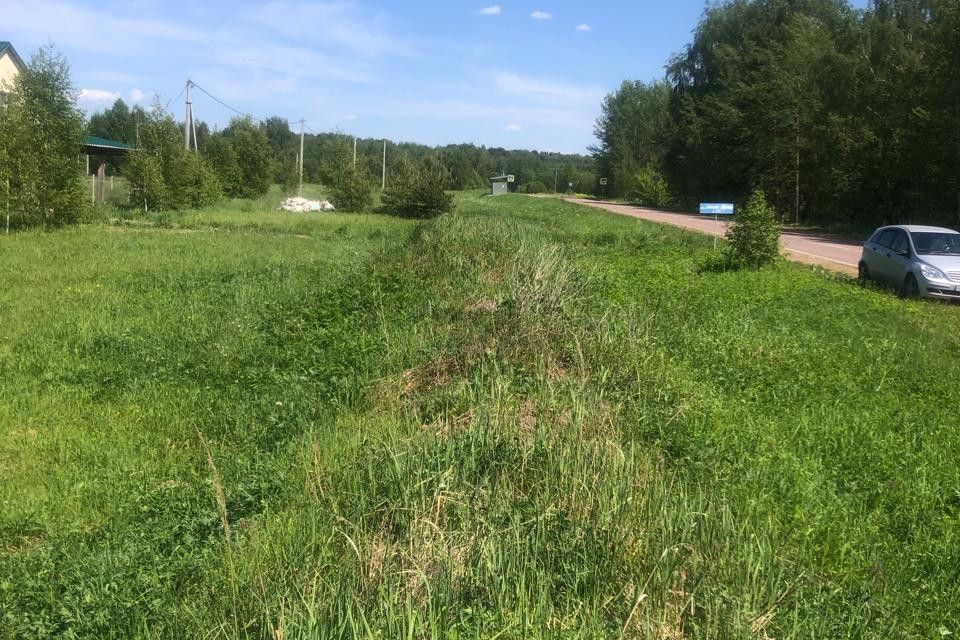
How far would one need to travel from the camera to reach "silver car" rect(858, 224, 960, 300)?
1324 centimetres

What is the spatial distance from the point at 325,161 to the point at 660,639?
152 feet

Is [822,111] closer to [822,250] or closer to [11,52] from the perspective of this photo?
[822,250]

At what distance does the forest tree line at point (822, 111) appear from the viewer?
28.3m

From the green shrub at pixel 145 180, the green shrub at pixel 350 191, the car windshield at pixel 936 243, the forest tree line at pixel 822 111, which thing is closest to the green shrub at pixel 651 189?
the forest tree line at pixel 822 111

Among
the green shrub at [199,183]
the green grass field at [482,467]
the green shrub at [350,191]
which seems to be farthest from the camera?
the green shrub at [350,191]

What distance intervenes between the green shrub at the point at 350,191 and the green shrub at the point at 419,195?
339cm

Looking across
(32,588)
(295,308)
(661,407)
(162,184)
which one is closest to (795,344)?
(661,407)

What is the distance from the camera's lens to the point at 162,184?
112 feet

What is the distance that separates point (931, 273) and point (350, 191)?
34.4m

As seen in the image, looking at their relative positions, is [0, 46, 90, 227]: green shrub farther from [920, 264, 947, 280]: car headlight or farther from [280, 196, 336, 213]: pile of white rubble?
[920, 264, 947, 280]: car headlight

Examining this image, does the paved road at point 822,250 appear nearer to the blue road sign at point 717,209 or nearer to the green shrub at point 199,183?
the blue road sign at point 717,209

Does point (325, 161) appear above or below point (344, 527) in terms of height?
above

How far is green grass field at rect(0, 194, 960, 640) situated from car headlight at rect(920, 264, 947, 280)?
6.38ft

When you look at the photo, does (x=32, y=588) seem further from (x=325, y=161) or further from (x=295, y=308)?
(x=325, y=161)
